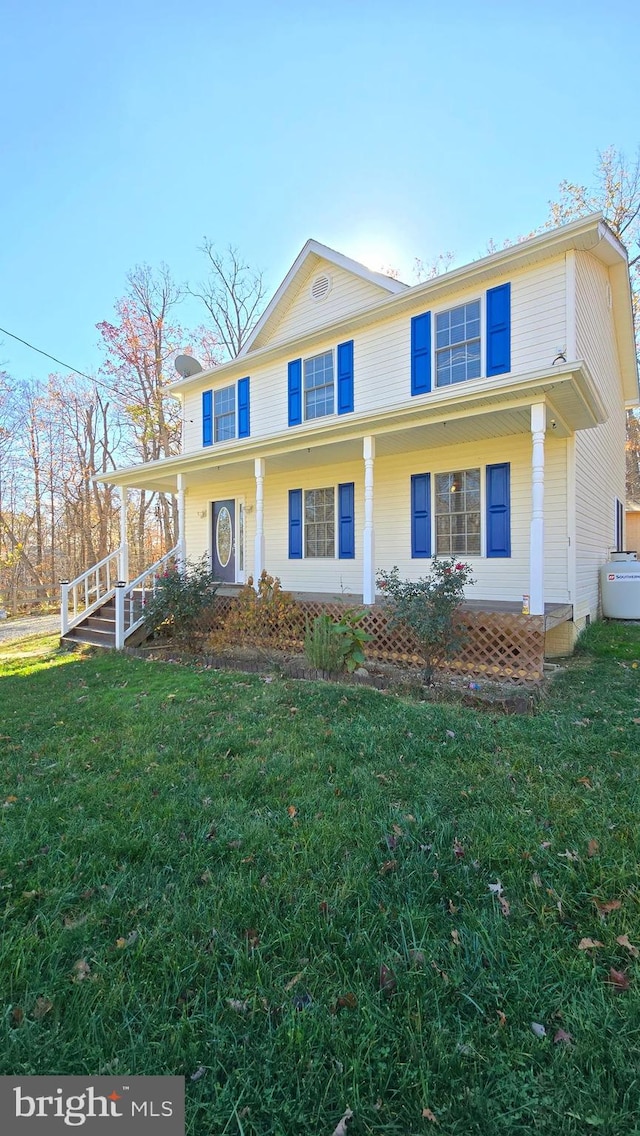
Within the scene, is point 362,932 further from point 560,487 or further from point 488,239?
point 488,239

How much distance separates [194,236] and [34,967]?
23.9 m

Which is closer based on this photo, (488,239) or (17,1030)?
(17,1030)

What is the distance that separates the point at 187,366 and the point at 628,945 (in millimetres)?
14195

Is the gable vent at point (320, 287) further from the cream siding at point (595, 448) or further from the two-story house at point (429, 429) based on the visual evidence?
the cream siding at point (595, 448)

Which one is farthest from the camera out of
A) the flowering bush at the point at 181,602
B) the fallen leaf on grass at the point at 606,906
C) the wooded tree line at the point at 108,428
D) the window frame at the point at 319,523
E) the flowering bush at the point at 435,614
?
the wooded tree line at the point at 108,428

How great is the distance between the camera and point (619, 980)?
1798 mm

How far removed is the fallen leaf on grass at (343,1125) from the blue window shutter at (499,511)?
7659 mm

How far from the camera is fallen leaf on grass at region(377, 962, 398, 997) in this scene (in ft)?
5.89

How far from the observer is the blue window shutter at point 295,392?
10.6 metres

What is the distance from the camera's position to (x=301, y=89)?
996 cm

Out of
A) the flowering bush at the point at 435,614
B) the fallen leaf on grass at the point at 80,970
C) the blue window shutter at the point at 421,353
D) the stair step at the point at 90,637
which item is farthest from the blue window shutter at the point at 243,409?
the fallen leaf on grass at the point at 80,970

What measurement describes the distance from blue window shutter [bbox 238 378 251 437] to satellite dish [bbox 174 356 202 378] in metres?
2.14

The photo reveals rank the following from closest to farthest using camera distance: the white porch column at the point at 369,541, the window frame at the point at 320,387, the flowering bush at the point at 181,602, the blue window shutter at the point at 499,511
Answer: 1. the white porch column at the point at 369,541
2. the blue window shutter at the point at 499,511
3. the flowering bush at the point at 181,602
4. the window frame at the point at 320,387

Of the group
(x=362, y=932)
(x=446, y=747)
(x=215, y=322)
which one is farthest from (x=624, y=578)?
(x=215, y=322)
